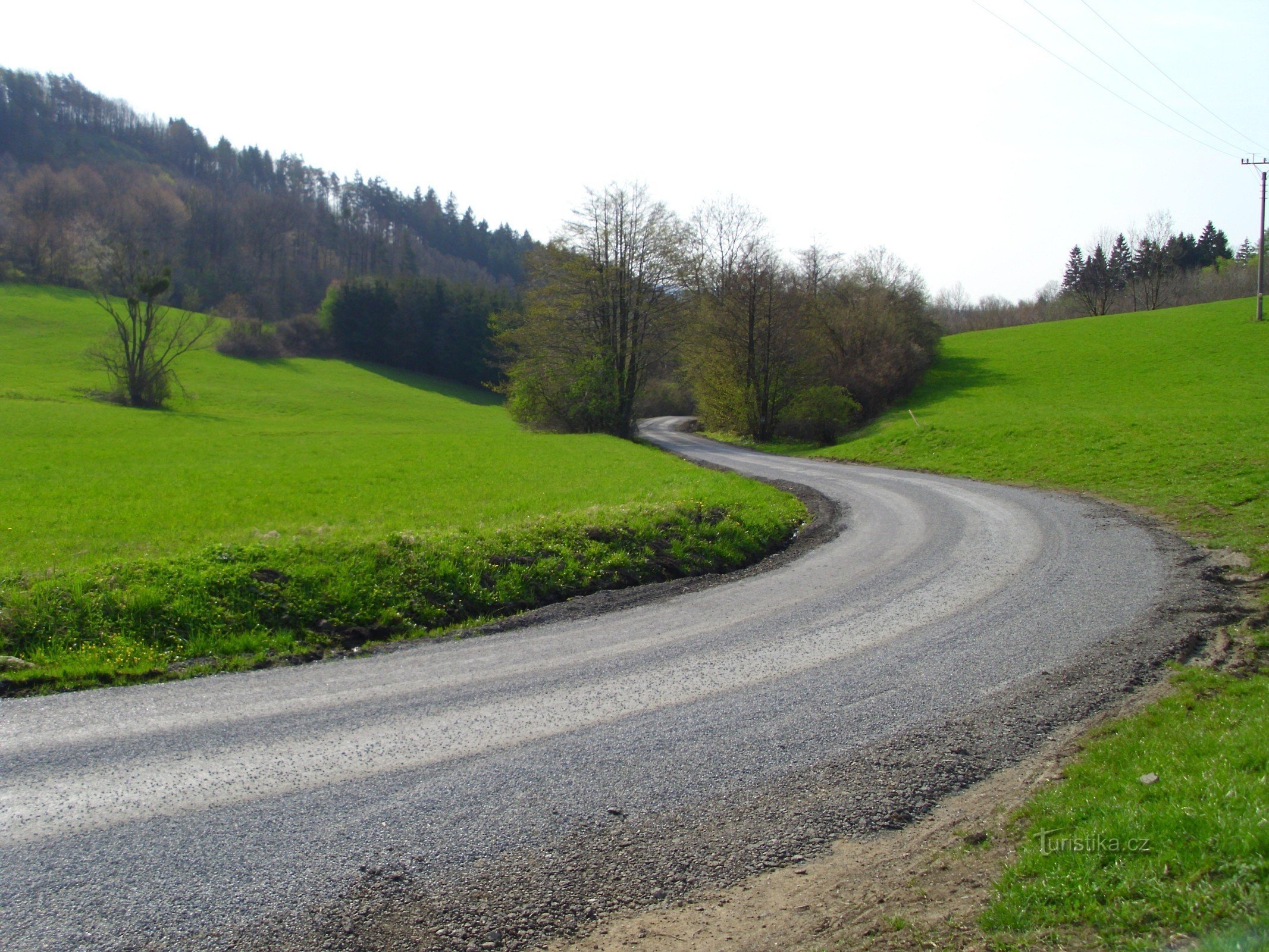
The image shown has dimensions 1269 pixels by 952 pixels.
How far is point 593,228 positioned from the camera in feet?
144

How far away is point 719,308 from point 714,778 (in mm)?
43794

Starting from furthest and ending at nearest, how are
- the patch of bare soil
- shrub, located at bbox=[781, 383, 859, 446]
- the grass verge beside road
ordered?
1. shrub, located at bbox=[781, 383, 859, 446]
2. the patch of bare soil
3. the grass verge beside road

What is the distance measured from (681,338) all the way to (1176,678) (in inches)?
1596

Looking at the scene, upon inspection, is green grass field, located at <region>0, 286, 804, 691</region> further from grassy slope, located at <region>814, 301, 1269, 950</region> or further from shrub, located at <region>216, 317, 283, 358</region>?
shrub, located at <region>216, 317, 283, 358</region>

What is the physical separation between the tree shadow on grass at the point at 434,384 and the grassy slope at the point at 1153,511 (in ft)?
168

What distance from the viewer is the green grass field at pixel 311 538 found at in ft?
30.3

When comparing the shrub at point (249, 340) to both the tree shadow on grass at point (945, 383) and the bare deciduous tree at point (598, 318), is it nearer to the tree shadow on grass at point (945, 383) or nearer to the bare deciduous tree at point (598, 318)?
the bare deciduous tree at point (598, 318)

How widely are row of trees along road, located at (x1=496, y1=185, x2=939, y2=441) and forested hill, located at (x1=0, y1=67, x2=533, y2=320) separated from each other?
966 inches

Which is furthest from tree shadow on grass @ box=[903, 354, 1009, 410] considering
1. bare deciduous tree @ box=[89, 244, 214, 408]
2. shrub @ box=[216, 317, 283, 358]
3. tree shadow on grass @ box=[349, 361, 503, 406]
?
shrub @ box=[216, 317, 283, 358]

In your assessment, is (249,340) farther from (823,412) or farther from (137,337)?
(823,412)

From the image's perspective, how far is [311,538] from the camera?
41.5 ft

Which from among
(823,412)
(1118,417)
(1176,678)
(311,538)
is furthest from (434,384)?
(1176,678)

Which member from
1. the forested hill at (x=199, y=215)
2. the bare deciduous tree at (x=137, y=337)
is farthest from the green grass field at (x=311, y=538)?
the forested hill at (x=199, y=215)

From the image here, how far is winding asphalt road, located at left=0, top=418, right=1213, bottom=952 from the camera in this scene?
169 inches
